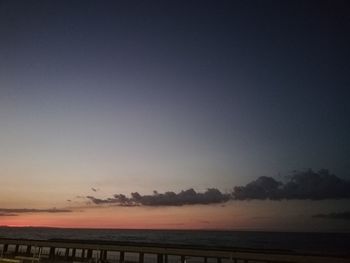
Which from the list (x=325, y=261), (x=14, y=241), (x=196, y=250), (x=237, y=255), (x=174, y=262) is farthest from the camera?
(x=174, y=262)

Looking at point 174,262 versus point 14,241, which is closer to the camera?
point 14,241

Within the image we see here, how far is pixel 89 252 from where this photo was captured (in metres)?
44.1

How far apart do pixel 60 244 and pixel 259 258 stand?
78.9 feet

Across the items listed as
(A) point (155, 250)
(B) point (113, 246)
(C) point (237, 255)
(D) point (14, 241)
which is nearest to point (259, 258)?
(C) point (237, 255)

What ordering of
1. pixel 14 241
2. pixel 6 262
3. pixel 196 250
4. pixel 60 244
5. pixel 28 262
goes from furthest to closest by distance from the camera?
pixel 14 241 → pixel 60 244 → pixel 196 250 → pixel 28 262 → pixel 6 262

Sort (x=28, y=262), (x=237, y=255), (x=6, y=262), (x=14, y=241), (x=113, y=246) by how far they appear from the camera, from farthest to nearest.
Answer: (x=14, y=241) → (x=113, y=246) → (x=237, y=255) → (x=28, y=262) → (x=6, y=262)

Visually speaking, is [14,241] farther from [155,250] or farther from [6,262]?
[6,262]

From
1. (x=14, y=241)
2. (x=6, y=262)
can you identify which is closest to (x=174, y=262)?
(x=14, y=241)

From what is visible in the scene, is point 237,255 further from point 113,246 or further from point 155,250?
point 113,246

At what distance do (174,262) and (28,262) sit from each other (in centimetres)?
3127

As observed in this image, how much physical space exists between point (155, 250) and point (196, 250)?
14.4ft

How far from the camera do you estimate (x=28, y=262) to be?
2611cm

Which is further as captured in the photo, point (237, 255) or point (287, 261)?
point (237, 255)

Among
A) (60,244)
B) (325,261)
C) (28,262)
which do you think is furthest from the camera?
(60,244)
